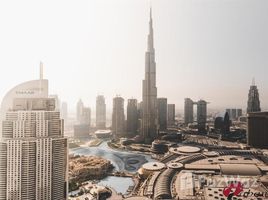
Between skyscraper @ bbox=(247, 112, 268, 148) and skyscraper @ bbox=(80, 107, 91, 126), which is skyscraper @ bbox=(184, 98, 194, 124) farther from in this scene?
skyscraper @ bbox=(247, 112, 268, 148)

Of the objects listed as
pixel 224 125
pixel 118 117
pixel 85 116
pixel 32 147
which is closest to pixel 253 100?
pixel 224 125

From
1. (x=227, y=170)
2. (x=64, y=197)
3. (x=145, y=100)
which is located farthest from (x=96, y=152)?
(x=64, y=197)

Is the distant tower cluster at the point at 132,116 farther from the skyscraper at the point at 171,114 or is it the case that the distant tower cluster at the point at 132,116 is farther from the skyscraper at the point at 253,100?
the skyscraper at the point at 253,100

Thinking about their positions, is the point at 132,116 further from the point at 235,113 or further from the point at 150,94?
the point at 235,113

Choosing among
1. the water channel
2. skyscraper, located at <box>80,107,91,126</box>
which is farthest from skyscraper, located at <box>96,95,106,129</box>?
the water channel

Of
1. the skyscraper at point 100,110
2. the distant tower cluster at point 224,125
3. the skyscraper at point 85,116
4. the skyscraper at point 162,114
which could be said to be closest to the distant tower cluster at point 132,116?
the skyscraper at point 162,114

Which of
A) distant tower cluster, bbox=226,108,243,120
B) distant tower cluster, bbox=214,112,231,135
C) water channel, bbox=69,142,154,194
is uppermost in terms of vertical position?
distant tower cluster, bbox=226,108,243,120
